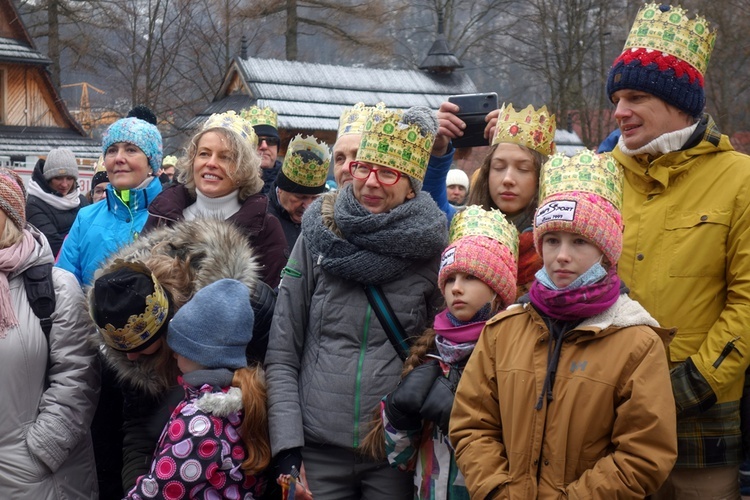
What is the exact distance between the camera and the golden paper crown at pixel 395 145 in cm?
363

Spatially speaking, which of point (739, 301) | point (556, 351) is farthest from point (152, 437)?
point (739, 301)

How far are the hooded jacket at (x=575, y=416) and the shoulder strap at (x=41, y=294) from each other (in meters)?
1.87

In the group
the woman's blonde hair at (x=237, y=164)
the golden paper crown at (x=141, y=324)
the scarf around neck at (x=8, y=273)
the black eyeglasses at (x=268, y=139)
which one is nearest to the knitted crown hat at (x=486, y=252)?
the golden paper crown at (x=141, y=324)

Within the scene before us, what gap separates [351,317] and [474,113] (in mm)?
1220

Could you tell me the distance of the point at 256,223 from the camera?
4.39 meters

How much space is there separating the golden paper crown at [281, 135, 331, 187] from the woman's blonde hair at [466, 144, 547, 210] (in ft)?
5.98

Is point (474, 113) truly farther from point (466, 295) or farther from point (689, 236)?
point (689, 236)

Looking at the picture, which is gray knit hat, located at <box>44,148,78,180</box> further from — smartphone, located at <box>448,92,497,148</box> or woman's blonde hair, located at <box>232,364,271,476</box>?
woman's blonde hair, located at <box>232,364,271,476</box>

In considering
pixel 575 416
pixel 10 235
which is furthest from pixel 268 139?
pixel 575 416

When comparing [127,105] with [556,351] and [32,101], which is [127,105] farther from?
[556,351]

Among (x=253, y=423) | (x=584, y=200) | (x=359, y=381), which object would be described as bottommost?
(x=253, y=423)

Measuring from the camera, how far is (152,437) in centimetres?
363

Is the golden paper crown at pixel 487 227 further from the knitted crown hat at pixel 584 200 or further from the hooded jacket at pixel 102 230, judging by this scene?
the hooded jacket at pixel 102 230

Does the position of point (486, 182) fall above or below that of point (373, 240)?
above
